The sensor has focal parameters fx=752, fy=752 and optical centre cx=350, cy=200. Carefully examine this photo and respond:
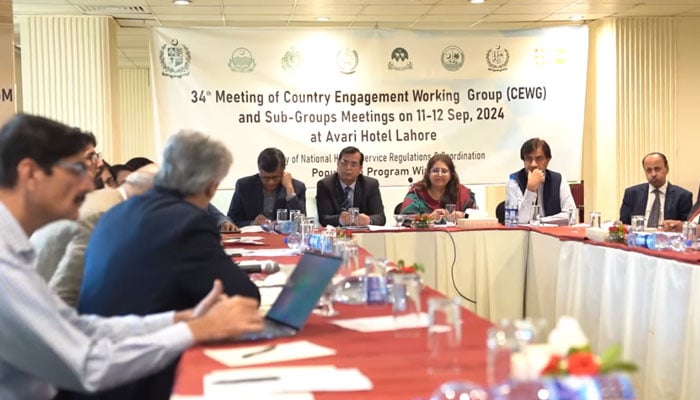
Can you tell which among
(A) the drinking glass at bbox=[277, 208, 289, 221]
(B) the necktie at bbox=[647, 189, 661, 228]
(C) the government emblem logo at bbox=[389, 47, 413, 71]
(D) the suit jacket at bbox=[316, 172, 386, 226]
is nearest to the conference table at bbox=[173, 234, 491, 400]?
(A) the drinking glass at bbox=[277, 208, 289, 221]

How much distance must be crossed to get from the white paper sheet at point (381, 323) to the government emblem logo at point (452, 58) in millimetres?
5482

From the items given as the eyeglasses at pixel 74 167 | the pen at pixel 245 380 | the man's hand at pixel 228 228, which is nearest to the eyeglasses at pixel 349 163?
the man's hand at pixel 228 228

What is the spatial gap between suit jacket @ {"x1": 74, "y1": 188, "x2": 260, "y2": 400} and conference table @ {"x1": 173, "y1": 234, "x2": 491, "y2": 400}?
231mm

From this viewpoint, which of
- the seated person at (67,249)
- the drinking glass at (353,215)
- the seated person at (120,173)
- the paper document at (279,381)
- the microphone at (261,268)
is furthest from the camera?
the drinking glass at (353,215)

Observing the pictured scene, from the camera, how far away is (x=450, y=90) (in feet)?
23.4

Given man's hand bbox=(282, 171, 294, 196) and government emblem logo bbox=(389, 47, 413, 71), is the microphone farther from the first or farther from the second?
government emblem logo bbox=(389, 47, 413, 71)

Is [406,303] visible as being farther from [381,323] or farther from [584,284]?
[584,284]

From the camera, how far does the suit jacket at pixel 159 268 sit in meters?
1.78

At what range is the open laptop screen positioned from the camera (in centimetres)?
176

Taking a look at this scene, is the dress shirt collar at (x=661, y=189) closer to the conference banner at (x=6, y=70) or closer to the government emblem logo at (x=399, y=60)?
the government emblem logo at (x=399, y=60)

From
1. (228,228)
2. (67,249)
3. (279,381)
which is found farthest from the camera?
(228,228)

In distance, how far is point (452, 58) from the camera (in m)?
7.11

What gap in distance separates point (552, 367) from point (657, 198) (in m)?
5.43

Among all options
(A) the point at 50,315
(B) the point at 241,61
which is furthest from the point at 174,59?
(A) the point at 50,315
